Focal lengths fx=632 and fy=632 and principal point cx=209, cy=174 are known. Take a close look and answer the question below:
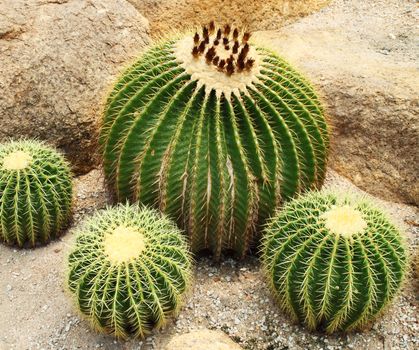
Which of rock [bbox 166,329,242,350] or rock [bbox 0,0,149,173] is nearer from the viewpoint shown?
rock [bbox 166,329,242,350]

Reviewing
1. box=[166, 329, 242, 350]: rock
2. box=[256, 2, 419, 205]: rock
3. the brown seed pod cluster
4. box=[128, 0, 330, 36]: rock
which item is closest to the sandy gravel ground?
box=[166, 329, 242, 350]: rock

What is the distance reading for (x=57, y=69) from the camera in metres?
5.03

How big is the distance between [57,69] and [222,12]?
98.2 inches

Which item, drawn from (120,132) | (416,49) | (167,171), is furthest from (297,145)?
(416,49)

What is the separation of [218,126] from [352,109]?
77.6 inches

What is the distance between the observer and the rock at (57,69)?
16.0 feet

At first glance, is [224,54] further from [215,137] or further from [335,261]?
[335,261]

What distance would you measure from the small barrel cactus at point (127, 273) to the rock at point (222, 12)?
337cm

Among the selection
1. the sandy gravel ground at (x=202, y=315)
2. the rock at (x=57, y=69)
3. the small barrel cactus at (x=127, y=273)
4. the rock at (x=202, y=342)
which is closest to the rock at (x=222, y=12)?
the rock at (x=57, y=69)

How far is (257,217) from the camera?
3822 mm

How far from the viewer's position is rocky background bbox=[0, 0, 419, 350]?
355 centimetres

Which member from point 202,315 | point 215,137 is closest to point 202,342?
point 202,315

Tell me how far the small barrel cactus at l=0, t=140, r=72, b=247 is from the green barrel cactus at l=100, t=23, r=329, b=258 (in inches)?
17.8

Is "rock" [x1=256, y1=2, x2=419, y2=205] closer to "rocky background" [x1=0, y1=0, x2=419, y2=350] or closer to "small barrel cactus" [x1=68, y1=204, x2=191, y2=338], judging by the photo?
"rocky background" [x1=0, y1=0, x2=419, y2=350]
